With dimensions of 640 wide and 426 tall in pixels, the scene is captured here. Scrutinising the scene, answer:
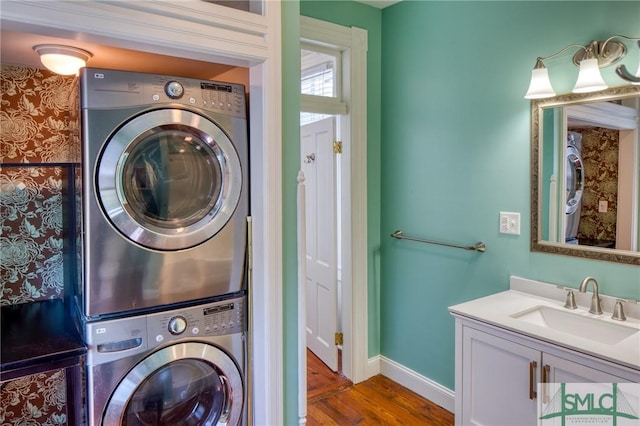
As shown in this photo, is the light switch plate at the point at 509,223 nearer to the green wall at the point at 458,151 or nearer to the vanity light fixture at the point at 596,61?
the green wall at the point at 458,151

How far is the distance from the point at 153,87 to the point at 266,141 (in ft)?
1.43

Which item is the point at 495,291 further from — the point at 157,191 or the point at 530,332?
the point at 157,191

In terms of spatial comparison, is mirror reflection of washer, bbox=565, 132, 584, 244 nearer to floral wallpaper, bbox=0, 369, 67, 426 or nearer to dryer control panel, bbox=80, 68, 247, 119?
dryer control panel, bbox=80, 68, 247, 119

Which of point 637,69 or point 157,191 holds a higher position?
point 637,69

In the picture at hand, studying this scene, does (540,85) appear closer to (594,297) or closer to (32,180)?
(594,297)

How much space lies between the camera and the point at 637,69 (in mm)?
1809

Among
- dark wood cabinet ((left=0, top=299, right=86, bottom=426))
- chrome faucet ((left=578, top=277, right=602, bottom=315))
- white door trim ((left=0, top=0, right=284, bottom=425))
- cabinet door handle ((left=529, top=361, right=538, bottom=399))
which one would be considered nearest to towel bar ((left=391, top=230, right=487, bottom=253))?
chrome faucet ((left=578, top=277, right=602, bottom=315))

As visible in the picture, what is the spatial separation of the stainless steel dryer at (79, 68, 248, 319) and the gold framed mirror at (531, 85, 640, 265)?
1.57m

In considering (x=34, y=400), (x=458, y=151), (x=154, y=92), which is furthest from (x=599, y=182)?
(x=34, y=400)

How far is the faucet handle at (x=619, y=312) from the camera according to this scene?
183cm

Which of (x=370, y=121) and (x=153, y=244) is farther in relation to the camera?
(x=370, y=121)

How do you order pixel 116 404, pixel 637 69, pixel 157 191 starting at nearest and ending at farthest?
pixel 116 404, pixel 157 191, pixel 637 69

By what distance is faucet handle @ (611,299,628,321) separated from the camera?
183 cm

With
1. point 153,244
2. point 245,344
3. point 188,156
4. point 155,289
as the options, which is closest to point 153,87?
point 188,156
